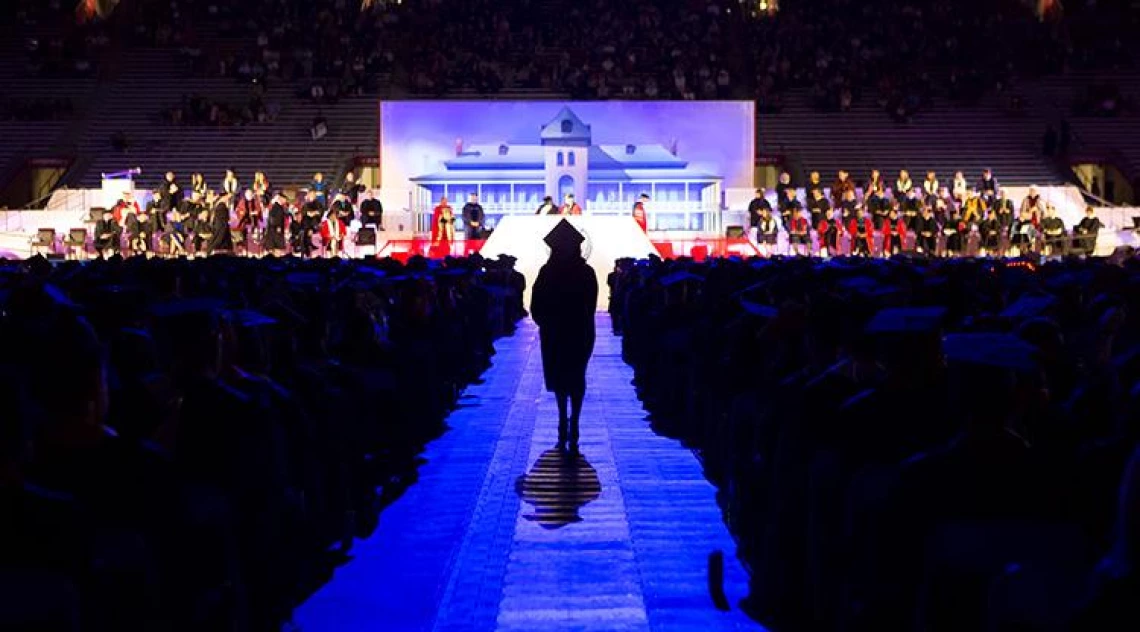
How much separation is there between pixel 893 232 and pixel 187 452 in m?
36.7

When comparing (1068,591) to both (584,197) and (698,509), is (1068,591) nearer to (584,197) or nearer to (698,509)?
(698,509)

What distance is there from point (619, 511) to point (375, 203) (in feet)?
104

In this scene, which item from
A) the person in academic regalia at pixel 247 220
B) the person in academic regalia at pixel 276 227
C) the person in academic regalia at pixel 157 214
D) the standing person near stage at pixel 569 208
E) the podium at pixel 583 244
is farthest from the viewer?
the person in academic regalia at pixel 247 220

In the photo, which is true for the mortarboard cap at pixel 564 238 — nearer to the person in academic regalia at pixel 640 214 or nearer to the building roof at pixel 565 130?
the person in academic regalia at pixel 640 214

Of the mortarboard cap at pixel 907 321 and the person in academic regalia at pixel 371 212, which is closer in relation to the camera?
the mortarboard cap at pixel 907 321

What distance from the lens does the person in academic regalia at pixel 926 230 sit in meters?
41.0

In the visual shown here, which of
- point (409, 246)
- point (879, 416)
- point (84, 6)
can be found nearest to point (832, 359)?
point (879, 416)

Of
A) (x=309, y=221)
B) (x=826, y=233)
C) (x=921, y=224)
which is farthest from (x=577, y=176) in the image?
(x=921, y=224)

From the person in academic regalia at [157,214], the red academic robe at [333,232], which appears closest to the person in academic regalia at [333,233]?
the red academic robe at [333,232]

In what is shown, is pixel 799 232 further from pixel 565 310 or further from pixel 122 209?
pixel 565 310

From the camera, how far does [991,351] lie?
4.95 meters

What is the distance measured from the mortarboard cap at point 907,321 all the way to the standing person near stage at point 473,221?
112 ft

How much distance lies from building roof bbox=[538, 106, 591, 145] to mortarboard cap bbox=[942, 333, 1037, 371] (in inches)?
1575

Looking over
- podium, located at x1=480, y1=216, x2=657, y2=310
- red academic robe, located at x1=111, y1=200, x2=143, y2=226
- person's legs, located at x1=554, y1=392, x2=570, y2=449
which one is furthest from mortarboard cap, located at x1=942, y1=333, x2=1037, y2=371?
red academic robe, located at x1=111, y1=200, x2=143, y2=226
